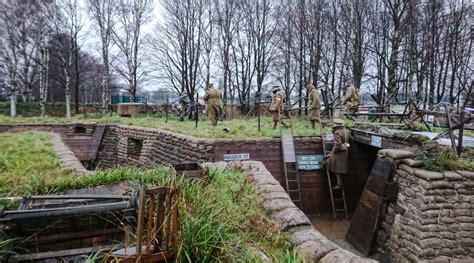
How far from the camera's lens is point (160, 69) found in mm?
26297

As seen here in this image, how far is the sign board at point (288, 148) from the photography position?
9.60 meters

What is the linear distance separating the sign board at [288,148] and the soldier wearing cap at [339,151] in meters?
1.08

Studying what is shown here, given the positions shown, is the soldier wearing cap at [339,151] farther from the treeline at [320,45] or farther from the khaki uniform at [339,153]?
the treeline at [320,45]

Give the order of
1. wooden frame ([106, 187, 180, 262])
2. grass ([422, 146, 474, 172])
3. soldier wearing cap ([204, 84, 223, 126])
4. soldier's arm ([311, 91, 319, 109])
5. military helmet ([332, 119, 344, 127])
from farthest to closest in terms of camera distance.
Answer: soldier wearing cap ([204, 84, 223, 126])
soldier's arm ([311, 91, 319, 109])
military helmet ([332, 119, 344, 127])
grass ([422, 146, 474, 172])
wooden frame ([106, 187, 180, 262])

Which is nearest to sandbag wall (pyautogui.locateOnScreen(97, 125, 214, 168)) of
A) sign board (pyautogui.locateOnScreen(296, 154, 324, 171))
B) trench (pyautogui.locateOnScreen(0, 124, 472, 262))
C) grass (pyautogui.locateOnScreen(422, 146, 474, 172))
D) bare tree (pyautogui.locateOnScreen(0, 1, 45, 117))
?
trench (pyautogui.locateOnScreen(0, 124, 472, 262))

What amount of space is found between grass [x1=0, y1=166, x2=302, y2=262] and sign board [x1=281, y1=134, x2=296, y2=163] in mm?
5065

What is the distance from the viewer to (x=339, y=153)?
9.39m

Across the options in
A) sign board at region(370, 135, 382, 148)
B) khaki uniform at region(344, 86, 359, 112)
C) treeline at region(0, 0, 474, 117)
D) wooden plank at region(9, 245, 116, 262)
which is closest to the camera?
wooden plank at region(9, 245, 116, 262)

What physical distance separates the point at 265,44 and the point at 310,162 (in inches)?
633

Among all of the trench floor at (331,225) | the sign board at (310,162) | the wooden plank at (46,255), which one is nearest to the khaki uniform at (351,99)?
the sign board at (310,162)

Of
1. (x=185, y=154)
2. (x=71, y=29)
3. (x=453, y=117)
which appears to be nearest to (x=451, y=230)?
(x=453, y=117)

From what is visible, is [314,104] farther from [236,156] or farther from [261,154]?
[236,156]

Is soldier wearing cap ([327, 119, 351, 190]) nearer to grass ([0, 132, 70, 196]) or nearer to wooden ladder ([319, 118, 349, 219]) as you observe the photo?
wooden ladder ([319, 118, 349, 219])

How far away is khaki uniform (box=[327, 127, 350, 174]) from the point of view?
928cm
